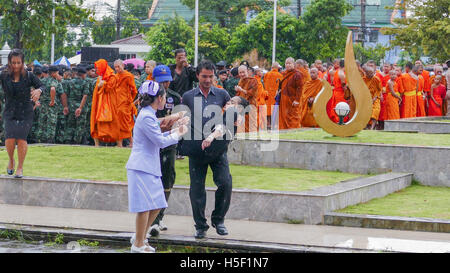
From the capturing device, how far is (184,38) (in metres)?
50.8

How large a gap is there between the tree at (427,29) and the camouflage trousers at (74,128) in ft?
55.8

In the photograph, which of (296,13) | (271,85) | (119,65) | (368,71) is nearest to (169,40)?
(271,85)

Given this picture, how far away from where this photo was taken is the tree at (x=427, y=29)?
3322 cm

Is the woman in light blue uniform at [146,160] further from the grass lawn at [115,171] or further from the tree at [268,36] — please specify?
the tree at [268,36]

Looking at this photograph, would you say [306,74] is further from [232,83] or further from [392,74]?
[392,74]

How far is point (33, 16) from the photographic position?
1747 cm

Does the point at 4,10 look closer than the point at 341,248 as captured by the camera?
No

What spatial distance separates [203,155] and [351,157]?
5.05 meters

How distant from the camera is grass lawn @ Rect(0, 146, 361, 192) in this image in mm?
11883

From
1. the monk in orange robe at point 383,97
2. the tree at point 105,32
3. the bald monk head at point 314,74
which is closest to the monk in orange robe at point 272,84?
the bald monk head at point 314,74

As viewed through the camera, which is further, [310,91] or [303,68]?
[303,68]
